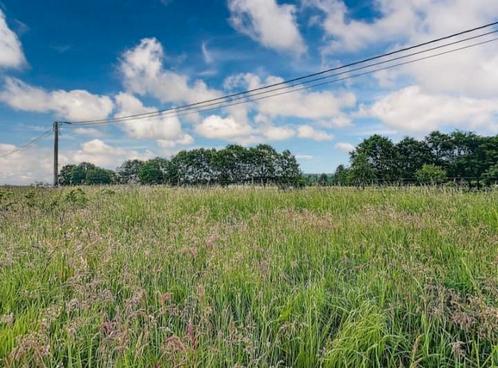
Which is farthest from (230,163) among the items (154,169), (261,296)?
(261,296)

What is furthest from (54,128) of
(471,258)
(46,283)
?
(471,258)

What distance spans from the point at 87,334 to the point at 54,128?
107ft

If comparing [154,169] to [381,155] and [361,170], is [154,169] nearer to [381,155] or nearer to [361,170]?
[361,170]

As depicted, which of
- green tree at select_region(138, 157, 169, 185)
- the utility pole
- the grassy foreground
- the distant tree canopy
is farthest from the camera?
the distant tree canopy

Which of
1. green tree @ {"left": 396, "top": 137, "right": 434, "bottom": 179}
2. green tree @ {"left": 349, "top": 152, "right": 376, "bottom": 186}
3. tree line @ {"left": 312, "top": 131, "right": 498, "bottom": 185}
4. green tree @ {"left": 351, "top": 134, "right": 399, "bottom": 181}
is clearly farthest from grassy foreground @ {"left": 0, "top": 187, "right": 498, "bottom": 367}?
green tree @ {"left": 396, "top": 137, "right": 434, "bottom": 179}

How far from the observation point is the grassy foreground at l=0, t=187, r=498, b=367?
7.51 ft

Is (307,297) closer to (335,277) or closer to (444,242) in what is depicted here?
(335,277)

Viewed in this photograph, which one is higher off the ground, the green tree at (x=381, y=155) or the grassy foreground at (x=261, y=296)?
the green tree at (x=381, y=155)

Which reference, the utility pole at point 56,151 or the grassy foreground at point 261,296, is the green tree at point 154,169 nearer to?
the utility pole at point 56,151

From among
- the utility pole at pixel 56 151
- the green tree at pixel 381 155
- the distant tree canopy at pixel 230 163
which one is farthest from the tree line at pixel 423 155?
the utility pole at pixel 56 151

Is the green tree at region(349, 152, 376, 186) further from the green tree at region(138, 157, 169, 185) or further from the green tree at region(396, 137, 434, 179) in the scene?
the green tree at region(138, 157, 169, 185)

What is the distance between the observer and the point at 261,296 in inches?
114

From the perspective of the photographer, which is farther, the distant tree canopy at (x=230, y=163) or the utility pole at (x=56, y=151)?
the distant tree canopy at (x=230, y=163)

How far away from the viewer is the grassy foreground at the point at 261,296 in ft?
7.51
